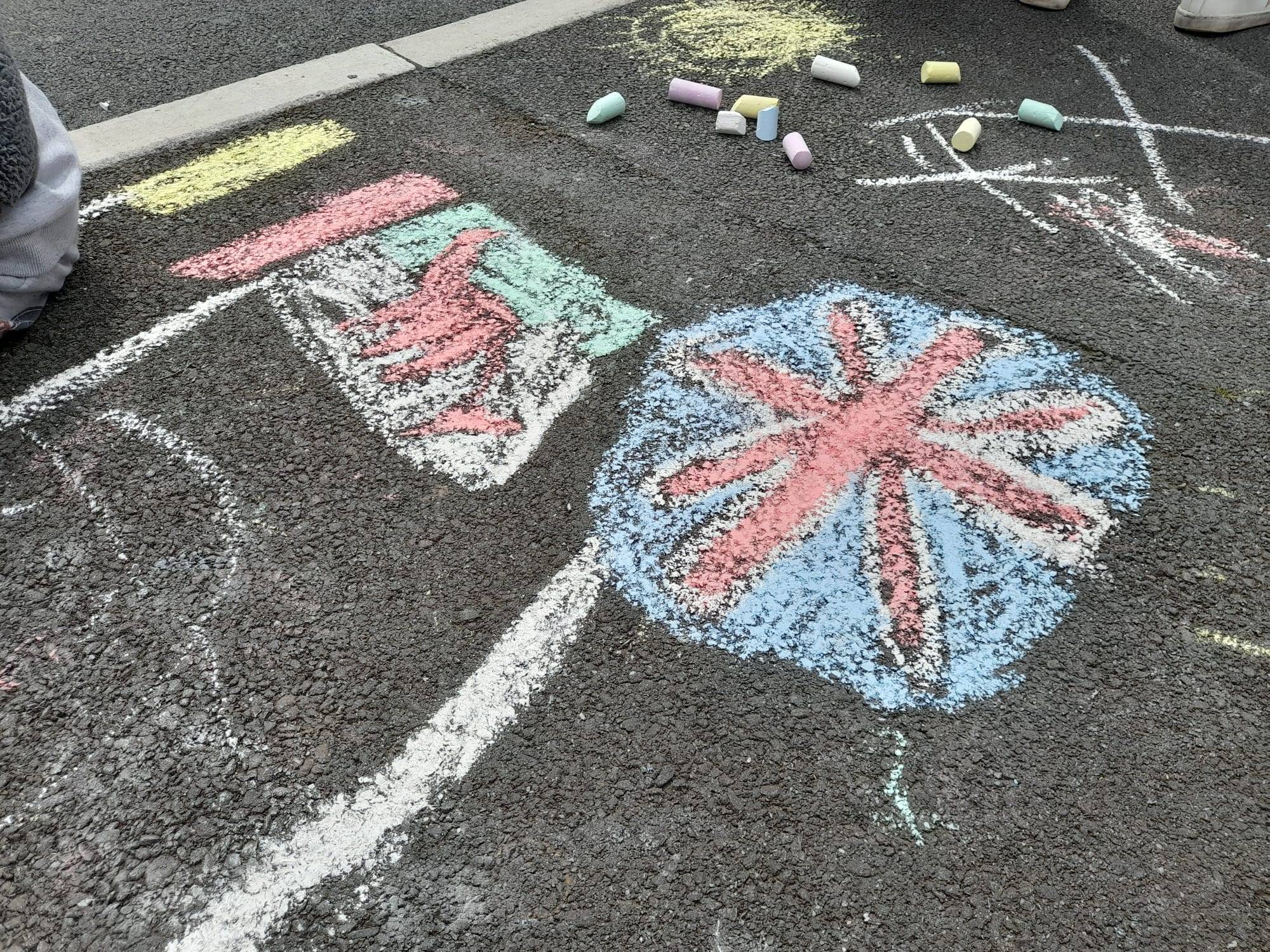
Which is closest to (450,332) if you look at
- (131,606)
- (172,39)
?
(131,606)

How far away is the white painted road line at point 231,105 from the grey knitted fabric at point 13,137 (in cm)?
78

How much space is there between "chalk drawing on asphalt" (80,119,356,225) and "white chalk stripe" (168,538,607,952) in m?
2.29

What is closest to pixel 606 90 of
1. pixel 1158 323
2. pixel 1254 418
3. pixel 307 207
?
pixel 307 207

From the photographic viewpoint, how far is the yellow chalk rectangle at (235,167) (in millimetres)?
3488

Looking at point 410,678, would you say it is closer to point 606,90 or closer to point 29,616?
point 29,616

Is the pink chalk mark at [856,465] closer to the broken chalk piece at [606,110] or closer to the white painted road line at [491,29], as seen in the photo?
the broken chalk piece at [606,110]

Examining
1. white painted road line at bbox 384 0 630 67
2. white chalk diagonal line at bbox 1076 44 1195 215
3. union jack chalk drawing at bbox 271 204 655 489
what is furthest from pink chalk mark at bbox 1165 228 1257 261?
white painted road line at bbox 384 0 630 67

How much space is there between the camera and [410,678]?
208 cm

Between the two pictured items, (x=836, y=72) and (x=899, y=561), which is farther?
(x=836, y=72)

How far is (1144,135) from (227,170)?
381 centimetres

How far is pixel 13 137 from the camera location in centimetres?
281

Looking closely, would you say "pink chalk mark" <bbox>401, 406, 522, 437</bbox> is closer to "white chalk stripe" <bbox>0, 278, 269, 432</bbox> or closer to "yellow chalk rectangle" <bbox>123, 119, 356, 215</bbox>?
"white chalk stripe" <bbox>0, 278, 269, 432</bbox>

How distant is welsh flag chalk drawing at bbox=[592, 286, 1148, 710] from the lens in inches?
86.1

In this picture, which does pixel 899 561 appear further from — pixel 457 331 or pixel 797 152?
pixel 797 152
